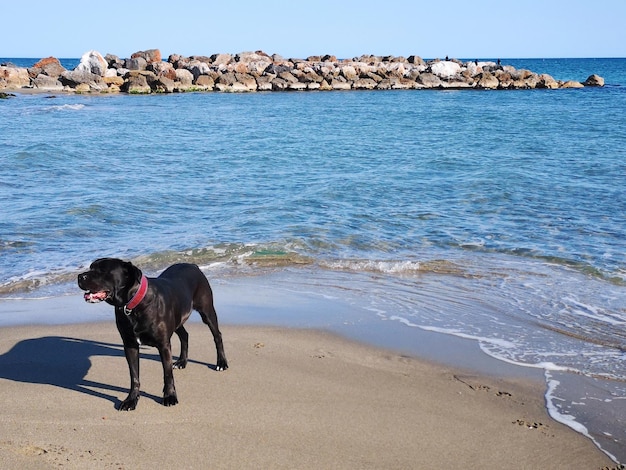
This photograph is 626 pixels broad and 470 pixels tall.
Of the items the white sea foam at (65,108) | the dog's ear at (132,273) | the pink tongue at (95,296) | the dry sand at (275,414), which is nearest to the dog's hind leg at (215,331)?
the dry sand at (275,414)

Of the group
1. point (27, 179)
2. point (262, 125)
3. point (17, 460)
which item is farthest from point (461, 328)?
point (262, 125)

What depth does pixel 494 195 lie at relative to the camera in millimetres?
15289

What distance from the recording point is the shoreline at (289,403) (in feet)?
15.2

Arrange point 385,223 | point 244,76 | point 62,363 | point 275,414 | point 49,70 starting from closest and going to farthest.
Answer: point 275,414, point 62,363, point 385,223, point 49,70, point 244,76

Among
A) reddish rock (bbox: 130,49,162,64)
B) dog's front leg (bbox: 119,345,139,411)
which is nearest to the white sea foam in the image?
reddish rock (bbox: 130,49,162,64)

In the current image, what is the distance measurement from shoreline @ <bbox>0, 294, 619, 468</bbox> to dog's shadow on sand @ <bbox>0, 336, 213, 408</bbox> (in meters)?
→ 0.02

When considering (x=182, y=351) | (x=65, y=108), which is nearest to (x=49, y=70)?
(x=65, y=108)

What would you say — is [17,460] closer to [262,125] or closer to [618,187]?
[618,187]

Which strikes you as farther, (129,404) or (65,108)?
(65,108)

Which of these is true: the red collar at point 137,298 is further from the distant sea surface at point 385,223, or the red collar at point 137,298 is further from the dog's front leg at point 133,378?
the distant sea surface at point 385,223

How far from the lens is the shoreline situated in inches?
182

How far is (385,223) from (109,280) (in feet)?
27.1

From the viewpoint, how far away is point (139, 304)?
5.12 metres

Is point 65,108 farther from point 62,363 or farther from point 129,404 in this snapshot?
point 129,404
